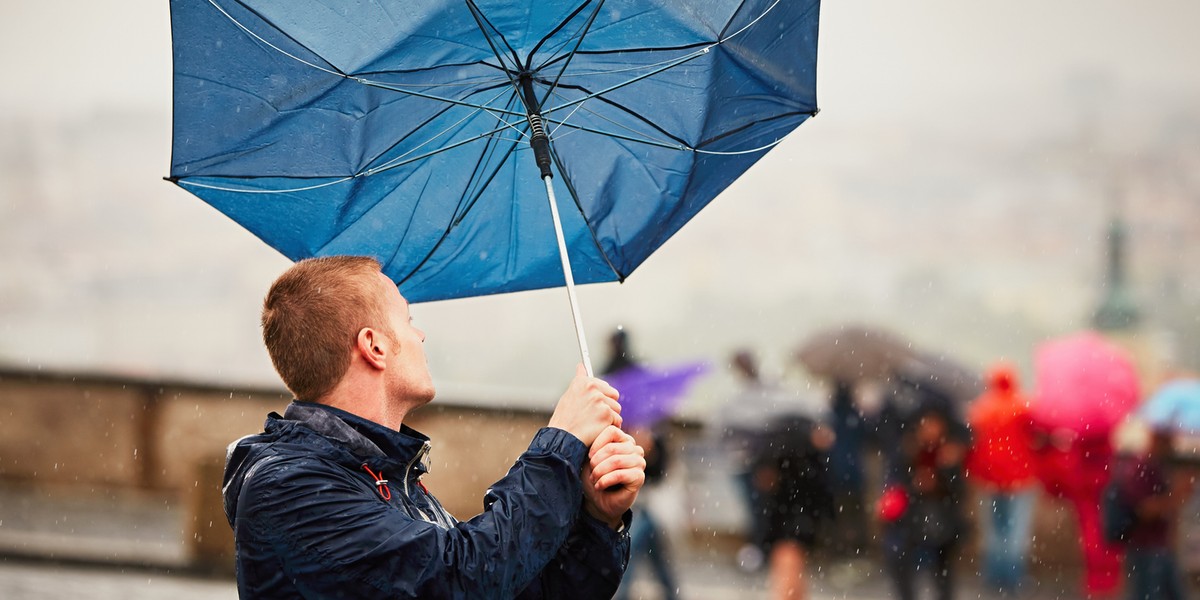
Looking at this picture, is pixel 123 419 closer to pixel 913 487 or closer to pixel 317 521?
pixel 913 487

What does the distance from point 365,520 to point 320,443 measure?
198 millimetres

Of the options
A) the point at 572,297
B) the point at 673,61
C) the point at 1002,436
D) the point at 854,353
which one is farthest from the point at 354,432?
the point at 854,353

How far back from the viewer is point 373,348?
2.15 meters

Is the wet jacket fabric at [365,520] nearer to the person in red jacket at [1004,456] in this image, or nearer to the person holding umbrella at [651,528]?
the person holding umbrella at [651,528]

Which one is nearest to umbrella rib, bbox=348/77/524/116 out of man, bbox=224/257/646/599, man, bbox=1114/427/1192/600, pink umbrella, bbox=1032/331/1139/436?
man, bbox=224/257/646/599

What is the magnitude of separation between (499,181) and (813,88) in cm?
71

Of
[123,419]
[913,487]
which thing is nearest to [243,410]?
[123,419]

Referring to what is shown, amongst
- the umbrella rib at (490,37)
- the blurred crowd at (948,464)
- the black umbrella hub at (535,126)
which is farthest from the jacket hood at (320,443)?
the blurred crowd at (948,464)

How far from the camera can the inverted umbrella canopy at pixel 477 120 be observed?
2.41 m

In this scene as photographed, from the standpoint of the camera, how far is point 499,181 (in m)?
2.71

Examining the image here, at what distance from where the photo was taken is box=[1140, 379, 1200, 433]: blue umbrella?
7.36 metres

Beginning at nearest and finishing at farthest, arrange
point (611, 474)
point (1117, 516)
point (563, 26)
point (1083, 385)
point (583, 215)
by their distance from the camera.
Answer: point (611, 474)
point (563, 26)
point (583, 215)
point (1117, 516)
point (1083, 385)

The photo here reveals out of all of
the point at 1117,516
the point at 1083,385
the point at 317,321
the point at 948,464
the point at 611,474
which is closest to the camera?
the point at 611,474

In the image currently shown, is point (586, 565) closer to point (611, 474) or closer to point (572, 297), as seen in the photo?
point (611, 474)
